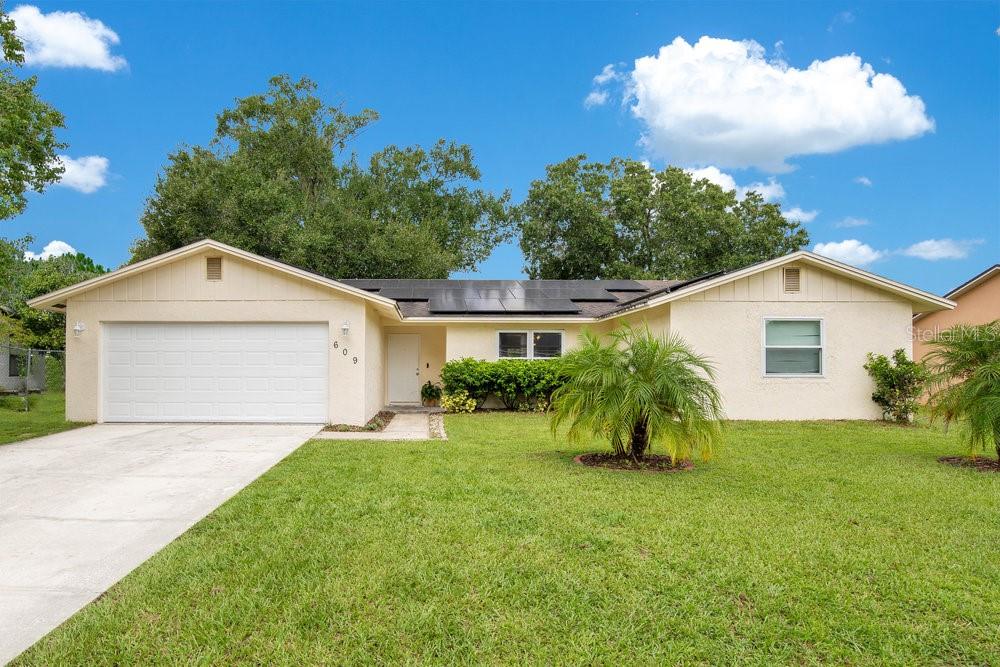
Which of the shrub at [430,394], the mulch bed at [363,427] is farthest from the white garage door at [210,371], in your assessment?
the shrub at [430,394]

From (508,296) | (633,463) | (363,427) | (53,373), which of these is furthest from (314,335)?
(53,373)

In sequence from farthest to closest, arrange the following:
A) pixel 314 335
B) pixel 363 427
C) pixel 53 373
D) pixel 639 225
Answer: pixel 639 225 → pixel 53 373 → pixel 314 335 → pixel 363 427

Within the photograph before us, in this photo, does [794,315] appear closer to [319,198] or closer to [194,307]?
[194,307]

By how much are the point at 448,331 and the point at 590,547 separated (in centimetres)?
1139

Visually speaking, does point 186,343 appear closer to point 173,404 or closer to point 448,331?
point 173,404

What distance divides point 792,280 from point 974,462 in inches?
222

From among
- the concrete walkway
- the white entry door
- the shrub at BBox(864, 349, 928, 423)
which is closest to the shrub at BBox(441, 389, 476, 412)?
the concrete walkway

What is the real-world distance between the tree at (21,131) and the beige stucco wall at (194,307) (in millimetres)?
5845

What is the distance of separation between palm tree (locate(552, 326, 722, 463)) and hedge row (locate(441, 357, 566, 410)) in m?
6.77

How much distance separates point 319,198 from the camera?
95.9ft

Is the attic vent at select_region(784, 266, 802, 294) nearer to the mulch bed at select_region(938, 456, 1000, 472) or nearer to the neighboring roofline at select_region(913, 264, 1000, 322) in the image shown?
the mulch bed at select_region(938, 456, 1000, 472)

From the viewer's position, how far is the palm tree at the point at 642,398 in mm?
6520

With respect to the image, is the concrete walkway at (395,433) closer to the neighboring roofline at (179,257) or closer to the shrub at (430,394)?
the neighboring roofline at (179,257)

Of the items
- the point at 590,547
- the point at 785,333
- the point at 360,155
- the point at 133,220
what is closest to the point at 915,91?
the point at 785,333
